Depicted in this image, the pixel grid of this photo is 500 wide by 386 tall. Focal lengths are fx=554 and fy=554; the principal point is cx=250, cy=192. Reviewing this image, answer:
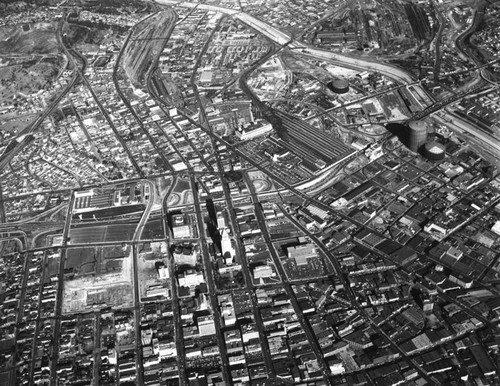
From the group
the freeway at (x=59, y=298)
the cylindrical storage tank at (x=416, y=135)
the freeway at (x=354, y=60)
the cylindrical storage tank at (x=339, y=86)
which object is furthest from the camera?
the cylindrical storage tank at (x=339, y=86)

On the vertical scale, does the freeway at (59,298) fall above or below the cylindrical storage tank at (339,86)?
below

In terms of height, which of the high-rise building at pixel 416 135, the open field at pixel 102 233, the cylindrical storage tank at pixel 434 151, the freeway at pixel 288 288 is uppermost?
the high-rise building at pixel 416 135

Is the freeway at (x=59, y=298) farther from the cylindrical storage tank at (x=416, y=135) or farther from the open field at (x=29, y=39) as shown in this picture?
the open field at (x=29, y=39)

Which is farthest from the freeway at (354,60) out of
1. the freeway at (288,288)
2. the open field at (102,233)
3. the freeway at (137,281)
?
the open field at (102,233)

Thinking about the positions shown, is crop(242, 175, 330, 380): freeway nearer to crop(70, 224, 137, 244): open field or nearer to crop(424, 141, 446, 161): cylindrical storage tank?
crop(70, 224, 137, 244): open field

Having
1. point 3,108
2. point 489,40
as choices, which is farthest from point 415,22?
point 3,108
